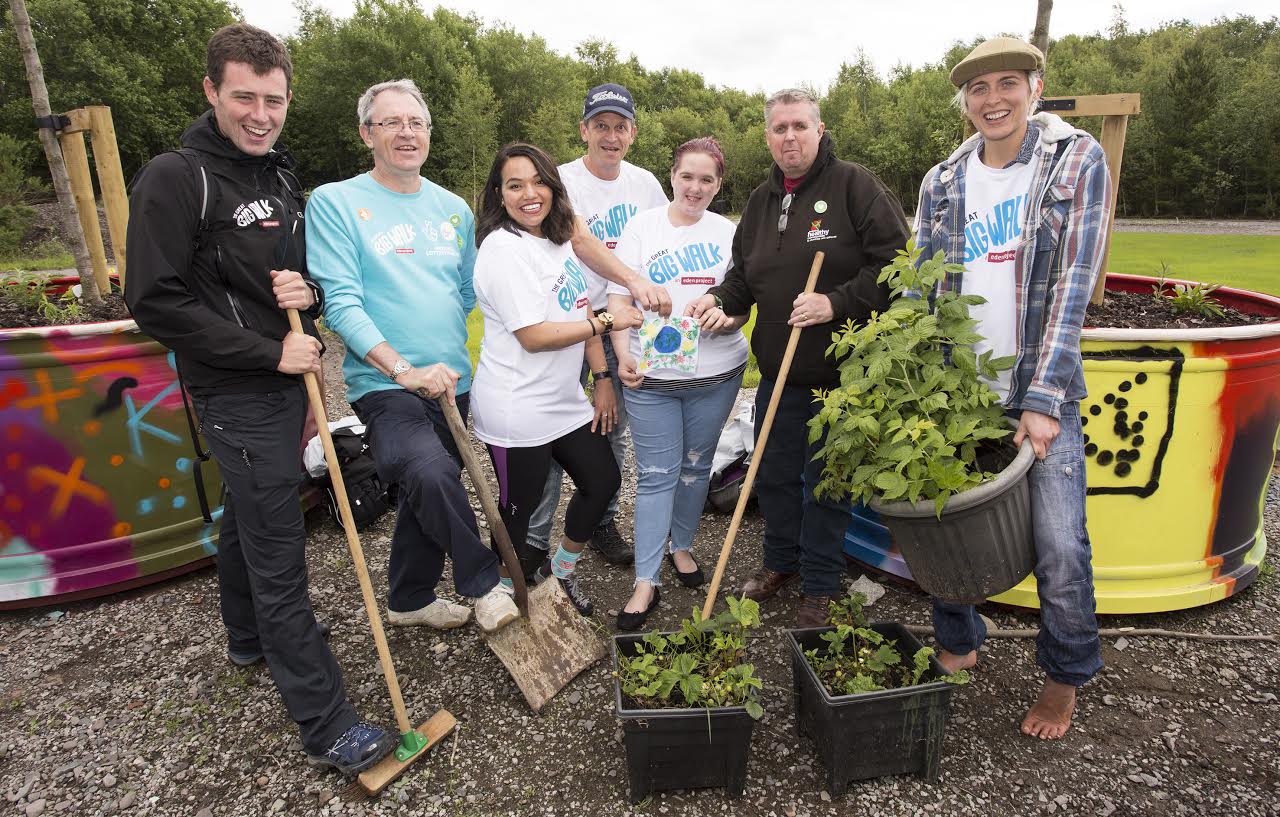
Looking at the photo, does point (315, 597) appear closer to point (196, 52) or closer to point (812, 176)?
point (812, 176)

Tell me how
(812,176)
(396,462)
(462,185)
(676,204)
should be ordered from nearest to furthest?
(396,462) → (812,176) → (676,204) → (462,185)

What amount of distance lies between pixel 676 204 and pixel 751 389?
15.2ft

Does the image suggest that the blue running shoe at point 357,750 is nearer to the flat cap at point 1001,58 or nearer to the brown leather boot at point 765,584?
the brown leather boot at point 765,584

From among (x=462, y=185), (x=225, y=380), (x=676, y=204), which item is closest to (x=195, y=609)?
(x=225, y=380)

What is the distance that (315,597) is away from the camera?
13.0 ft

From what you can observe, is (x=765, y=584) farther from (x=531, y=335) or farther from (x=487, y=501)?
(x=531, y=335)

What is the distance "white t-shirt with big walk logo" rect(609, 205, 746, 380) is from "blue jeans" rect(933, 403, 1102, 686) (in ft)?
4.71

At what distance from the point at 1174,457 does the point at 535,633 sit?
2.95m

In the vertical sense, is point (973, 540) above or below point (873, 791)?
above

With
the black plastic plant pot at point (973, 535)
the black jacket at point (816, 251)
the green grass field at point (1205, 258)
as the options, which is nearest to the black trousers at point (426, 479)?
the black jacket at point (816, 251)

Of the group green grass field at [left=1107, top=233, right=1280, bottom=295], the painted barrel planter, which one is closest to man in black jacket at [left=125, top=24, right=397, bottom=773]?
the painted barrel planter

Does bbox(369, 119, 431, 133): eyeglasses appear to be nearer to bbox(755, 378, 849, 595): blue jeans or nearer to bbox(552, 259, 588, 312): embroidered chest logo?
bbox(552, 259, 588, 312): embroidered chest logo

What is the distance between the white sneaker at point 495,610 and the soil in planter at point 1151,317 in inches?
116

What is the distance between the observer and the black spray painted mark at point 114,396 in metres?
3.77
